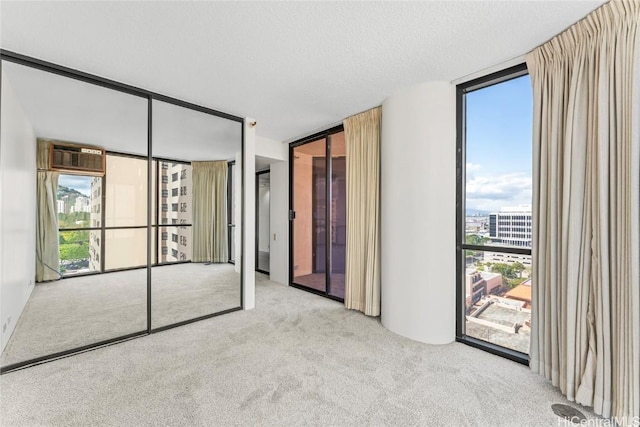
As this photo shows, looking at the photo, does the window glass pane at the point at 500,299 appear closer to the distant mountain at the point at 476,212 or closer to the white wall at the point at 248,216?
the distant mountain at the point at 476,212

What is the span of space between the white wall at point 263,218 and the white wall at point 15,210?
3274 mm

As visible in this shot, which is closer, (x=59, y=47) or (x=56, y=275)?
(x=59, y=47)

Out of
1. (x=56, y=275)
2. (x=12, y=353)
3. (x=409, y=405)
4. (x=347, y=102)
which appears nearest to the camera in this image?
(x=409, y=405)

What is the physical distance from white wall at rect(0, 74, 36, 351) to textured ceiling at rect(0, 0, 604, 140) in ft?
2.07

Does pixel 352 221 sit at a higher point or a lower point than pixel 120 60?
lower

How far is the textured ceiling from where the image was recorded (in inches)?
66.2

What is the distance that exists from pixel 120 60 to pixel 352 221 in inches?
110

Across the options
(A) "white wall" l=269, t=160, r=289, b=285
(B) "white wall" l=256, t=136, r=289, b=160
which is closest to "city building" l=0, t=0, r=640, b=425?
(B) "white wall" l=256, t=136, r=289, b=160

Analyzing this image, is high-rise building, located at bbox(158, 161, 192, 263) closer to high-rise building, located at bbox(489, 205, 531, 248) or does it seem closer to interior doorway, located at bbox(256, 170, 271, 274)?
interior doorway, located at bbox(256, 170, 271, 274)

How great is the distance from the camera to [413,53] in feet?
7.06

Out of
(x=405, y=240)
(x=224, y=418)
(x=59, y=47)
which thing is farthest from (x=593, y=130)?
(x=59, y=47)

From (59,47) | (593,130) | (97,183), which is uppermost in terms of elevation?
(59,47)

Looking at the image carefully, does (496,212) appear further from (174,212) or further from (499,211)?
(174,212)

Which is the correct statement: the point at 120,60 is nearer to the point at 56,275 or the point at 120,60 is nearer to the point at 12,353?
the point at 56,275
